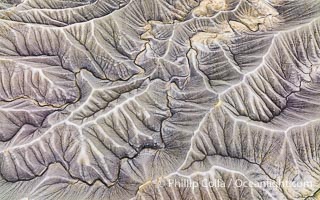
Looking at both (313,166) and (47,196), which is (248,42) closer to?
(313,166)

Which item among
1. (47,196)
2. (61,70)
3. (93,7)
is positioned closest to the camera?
(47,196)

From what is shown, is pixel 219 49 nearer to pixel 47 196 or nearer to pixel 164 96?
pixel 164 96

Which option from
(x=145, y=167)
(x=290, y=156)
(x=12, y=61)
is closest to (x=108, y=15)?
(x=12, y=61)

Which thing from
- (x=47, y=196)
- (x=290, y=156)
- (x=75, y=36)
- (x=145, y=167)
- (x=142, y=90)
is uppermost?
(x=75, y=36)

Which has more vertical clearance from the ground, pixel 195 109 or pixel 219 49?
pixel 219 49

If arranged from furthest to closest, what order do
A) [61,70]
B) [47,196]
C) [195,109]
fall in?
[61,70] < [195,109] < [47,196]

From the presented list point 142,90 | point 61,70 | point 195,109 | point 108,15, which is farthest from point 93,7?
point 195,109

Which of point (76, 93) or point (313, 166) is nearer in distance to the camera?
point (313, 166)
